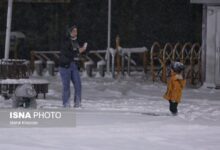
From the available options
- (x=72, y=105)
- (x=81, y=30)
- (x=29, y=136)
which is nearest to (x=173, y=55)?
(x=72, y=105)

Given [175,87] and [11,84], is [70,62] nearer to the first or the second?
[11,84]

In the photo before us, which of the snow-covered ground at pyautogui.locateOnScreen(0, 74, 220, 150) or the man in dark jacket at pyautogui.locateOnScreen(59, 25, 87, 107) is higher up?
the man in dark jacket at pyautogui.locateOnScreen(59, 25, 87, 107)

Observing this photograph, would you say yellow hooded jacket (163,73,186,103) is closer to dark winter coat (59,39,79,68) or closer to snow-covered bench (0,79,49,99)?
dark winter coat (59,39,79,68)

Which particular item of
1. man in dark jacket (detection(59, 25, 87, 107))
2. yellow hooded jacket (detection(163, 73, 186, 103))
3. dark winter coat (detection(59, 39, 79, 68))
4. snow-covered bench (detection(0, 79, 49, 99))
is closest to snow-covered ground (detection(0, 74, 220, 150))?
snow-covered bench (detection(0, 79, 49, 99))

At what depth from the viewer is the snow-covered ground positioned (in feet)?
31.3

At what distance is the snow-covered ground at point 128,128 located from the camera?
954cm

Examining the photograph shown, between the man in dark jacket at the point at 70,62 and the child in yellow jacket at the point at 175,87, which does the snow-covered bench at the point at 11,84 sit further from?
the child in yellow jacket at the point at 175,87

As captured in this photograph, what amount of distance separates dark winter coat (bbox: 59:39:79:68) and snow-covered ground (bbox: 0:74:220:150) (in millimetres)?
1091

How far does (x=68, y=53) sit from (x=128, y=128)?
3.15 meters

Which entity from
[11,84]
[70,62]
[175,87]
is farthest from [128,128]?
[11,84]

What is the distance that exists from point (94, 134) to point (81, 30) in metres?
21.5

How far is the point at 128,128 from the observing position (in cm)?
1107

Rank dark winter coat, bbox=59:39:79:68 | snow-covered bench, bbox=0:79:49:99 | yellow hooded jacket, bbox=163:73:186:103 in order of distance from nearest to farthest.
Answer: yellow hooded jacket, bbox=163:73:186:103 < dark winter coat, bbox=59:39:79:68 < snow-covered bench, bbox=0:79:49:99

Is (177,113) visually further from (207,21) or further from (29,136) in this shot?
(207,21)
